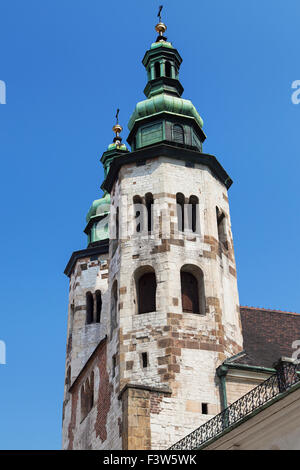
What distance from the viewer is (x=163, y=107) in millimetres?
29219

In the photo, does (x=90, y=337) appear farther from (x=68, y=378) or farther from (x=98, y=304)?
(x=68, y=378)

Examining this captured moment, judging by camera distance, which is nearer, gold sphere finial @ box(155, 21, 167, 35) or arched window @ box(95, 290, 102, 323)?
gold sphere finial @ box(155, 21, 167, 35)

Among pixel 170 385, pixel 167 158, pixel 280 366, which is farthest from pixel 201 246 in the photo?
pixel 280 366

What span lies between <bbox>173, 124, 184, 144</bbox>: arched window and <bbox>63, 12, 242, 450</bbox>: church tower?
0.04m

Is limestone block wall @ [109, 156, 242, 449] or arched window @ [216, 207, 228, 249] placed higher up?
arched window @ [216, 207, 228, 249]

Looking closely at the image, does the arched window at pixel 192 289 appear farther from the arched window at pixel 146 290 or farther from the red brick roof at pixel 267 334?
the red brick roof at pixel 267 334

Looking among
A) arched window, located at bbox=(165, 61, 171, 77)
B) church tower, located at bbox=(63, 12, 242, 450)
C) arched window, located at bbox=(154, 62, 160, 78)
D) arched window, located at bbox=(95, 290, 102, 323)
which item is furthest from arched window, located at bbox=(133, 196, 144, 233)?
arched window, located at bbox=(95, 290, 102, 323)

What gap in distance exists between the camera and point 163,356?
883 inches

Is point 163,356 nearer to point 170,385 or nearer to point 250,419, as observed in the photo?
point 170,385

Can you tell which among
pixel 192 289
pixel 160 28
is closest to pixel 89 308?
pixel 192 289

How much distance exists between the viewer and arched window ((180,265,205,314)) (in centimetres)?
2408

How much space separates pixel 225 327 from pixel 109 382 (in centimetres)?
→ 431

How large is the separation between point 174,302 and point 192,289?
1.21m

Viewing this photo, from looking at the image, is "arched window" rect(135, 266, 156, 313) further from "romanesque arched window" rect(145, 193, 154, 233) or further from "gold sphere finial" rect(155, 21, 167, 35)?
"gold sphere finial" rect(155, 21, 167, 35)
